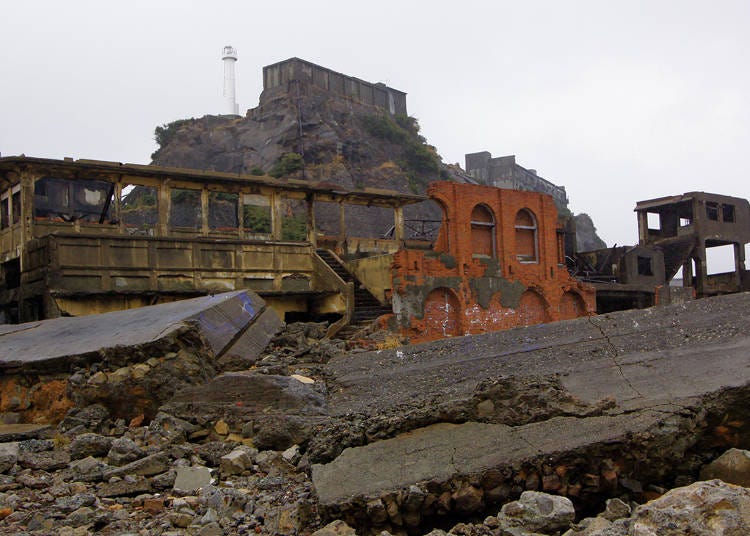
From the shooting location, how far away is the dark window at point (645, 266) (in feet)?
99.5

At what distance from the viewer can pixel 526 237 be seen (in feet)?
77.7

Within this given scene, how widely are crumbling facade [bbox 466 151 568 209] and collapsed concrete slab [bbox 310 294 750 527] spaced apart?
5780cm

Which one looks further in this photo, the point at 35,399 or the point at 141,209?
the point at 141,209

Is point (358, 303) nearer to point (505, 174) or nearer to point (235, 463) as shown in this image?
point (235, 463)

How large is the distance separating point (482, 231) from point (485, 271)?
5.22ft

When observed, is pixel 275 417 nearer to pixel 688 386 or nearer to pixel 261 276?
pixel 688 386

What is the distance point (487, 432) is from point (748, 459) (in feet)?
3.85

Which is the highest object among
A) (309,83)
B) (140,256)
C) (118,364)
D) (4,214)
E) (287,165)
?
(309,83)

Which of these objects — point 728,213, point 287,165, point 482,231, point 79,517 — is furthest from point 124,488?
point 287,165

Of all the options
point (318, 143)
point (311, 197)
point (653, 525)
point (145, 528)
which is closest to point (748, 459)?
point (653, 525)

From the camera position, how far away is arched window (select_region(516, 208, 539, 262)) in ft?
76.8

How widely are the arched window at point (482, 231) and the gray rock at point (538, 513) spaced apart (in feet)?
64.3

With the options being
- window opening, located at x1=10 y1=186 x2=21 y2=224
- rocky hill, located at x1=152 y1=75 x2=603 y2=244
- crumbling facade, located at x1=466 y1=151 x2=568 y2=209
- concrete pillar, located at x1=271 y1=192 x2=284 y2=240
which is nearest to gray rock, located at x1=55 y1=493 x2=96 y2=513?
window opening, located at x1=10 y1=186 x2=21 y2=224

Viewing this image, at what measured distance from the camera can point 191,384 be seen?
17.1ft
